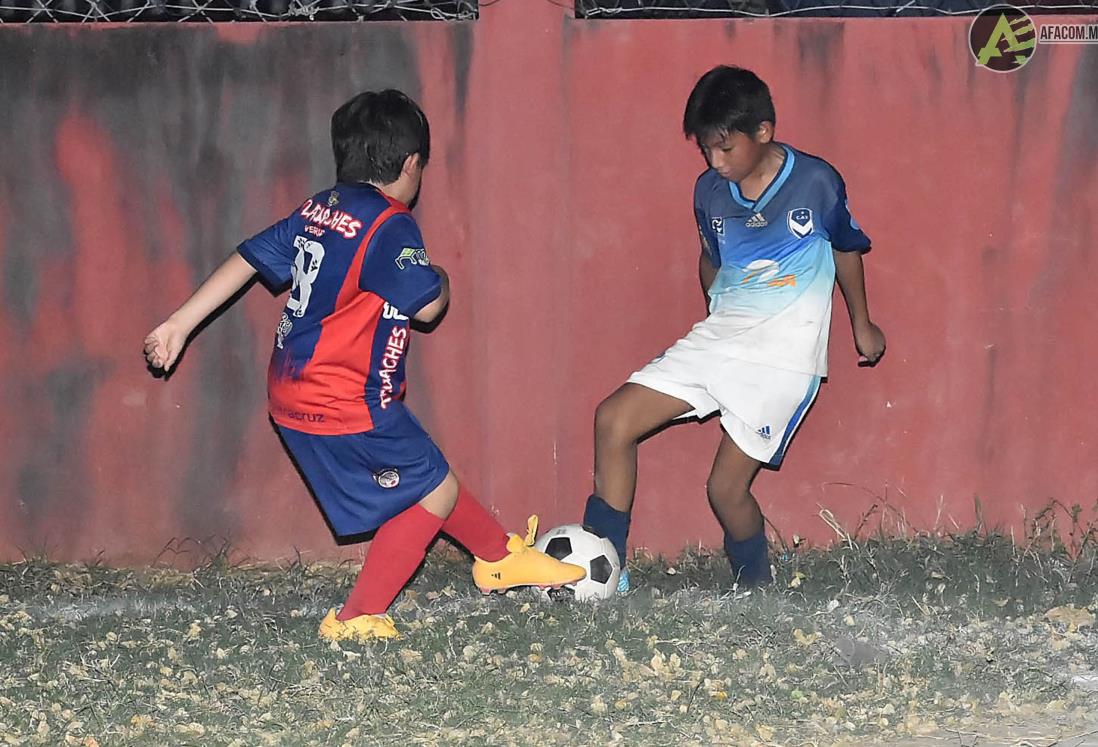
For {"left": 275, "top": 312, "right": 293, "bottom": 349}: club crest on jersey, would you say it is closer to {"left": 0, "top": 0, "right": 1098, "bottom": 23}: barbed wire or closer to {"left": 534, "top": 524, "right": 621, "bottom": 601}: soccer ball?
{"left": 534, "top": 524, "right": 621, "bottom": 601}: soccer ball

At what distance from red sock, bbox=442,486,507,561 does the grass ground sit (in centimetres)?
22

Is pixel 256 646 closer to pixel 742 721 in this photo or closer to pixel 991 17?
pixel 742 721

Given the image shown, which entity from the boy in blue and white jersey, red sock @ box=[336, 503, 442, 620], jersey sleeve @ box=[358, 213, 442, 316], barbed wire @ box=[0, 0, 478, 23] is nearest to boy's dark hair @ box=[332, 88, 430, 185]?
jersey sleeve @ box=[358, 213, 442, 316]

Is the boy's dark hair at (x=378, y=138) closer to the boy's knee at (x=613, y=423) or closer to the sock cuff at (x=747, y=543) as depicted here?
the boy's knee at (x=613, y=423)

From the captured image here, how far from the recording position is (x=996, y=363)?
5520 millimetres

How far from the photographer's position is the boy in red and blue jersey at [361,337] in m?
4.65

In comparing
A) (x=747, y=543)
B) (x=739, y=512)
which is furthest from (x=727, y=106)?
(x=747, y=543)

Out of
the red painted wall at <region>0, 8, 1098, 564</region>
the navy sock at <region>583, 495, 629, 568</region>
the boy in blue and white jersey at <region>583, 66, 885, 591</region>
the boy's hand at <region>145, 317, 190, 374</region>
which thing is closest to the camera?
the boy's hand at <region>145, 317, 190, 374</region>

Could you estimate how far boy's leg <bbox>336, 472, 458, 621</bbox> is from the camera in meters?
4.84

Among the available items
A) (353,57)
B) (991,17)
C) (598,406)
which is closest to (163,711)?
(598,406)

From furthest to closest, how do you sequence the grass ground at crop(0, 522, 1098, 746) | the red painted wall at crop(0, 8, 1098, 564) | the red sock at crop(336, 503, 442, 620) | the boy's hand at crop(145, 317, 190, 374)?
1. the red painted wall at crop(0, 8, 1098, 564)
2. the red sock at crop(336, 503, 442, 620)
3. the boy's hand at crop(145, 317, 190, 374)
4. the grass ground at crop(0, 522, 1098, 746)

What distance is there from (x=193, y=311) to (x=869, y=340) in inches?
A: 85.9

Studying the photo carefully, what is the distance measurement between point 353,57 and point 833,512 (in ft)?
7.62

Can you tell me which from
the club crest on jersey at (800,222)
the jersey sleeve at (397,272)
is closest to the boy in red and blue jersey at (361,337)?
the jersey sleeve at (397,272)
